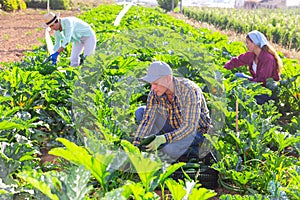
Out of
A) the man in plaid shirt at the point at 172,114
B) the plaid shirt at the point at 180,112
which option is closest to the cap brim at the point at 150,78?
the man in plaid shirt at the point at 172,114

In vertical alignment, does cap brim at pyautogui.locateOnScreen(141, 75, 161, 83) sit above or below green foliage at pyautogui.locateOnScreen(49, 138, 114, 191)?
above

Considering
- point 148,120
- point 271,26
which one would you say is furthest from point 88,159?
point 271,26

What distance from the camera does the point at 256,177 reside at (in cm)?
373

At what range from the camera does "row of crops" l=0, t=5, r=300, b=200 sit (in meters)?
3.06

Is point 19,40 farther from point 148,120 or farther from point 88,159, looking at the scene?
point 88,159

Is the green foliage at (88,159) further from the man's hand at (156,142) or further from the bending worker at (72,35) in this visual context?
the bending worker at (72,35)

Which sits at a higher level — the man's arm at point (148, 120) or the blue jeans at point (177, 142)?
the man's arm at point (148, 120)

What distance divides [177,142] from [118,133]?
2.06 feet

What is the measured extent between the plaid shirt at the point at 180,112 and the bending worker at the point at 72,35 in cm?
309

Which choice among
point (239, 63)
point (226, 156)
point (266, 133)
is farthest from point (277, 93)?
point (226, 156)

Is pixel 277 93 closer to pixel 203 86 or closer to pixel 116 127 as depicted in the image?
pixel 203 86

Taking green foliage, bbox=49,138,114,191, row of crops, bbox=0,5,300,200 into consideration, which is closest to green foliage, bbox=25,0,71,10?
row of crops, bbox=0,5,300,200

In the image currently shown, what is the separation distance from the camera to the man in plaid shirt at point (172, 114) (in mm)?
4062

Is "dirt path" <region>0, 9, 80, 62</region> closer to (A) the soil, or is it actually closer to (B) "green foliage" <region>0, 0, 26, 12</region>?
(A) the soil
